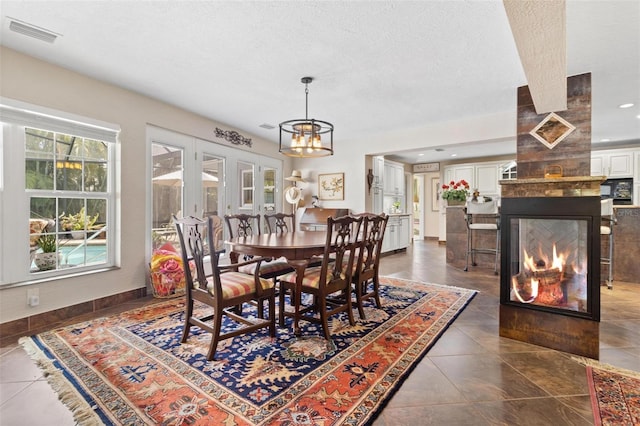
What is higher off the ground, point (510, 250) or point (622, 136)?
point (622, 136)

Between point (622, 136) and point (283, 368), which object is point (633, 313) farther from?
point (622, 136)

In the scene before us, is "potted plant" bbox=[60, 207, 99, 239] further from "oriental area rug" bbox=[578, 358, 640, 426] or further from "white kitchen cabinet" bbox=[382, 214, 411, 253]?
"white kitchen cabinet" bbox=[382, 214, 411, 253]

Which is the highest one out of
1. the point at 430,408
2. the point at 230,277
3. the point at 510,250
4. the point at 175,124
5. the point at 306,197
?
the point at 175,124

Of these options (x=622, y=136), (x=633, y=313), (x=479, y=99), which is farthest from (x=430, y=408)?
(x=622, y=136)

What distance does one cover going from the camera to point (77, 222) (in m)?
3.04

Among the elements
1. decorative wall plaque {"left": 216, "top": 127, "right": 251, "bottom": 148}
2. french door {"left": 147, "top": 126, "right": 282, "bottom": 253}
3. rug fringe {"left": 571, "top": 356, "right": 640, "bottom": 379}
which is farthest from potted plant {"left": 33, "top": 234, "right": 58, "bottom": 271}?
rug fringe {"left": 571, "top": 356, "right": 640, "bottom": 379}

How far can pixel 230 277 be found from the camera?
2.36 metres

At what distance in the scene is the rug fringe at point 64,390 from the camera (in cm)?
147

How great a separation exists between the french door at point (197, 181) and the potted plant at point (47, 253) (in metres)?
0.94

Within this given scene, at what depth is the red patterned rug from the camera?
1.47m

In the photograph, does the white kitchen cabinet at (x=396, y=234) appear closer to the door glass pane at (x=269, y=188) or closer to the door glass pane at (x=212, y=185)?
the door glass pane at (x=269, y=188)

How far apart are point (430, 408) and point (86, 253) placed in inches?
135

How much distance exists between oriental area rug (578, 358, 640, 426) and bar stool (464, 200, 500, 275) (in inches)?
112

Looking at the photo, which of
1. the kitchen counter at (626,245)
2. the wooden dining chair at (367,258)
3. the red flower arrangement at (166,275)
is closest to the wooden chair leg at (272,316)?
the wooden dining chair at (367,258)
